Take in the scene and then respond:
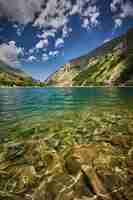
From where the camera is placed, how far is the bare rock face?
8516 mm

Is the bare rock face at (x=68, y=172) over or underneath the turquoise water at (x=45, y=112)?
underneath

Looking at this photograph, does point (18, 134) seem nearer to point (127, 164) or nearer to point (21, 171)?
point (21, 171)

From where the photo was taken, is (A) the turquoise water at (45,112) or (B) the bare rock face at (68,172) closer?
(B) the bare rock face at (68,172)

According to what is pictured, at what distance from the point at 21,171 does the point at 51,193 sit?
91.9 inches

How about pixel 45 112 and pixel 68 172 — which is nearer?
pixel 68 172

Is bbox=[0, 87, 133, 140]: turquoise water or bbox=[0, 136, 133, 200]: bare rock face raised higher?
bbox=[0, 87, 133, 140]: turquoise water

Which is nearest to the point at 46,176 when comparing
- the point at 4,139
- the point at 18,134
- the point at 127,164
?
the point at 127,164

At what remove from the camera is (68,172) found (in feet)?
33.9

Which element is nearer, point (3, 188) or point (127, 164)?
point (3, 188)

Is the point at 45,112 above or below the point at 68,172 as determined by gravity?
above

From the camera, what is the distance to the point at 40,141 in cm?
1565

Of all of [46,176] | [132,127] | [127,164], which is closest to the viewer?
[46,176]

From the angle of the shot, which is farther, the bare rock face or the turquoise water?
the turquoise water

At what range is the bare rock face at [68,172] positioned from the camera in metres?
8.52
